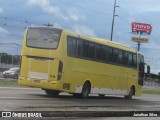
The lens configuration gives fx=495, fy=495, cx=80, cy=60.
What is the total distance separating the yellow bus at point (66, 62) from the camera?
2478 centimetres

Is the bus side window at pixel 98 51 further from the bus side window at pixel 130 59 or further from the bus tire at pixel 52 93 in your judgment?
the bus side window at pixel 130 59

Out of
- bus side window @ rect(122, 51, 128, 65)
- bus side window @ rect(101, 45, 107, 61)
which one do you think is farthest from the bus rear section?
bus side window @ rect(122, 51, 128, 65)

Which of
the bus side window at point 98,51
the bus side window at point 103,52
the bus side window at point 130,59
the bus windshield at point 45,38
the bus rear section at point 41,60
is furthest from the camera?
the bus side window at point 130,59

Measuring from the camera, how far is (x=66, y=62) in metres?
25.2

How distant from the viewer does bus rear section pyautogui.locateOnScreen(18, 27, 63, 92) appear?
2473cm

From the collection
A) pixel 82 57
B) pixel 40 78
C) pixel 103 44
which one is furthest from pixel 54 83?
pixel 103 44

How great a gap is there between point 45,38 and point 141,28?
99.5 meters

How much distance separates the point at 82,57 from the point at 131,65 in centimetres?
766

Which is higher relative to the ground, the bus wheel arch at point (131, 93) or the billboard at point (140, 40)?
the billboard at point (140, 40)

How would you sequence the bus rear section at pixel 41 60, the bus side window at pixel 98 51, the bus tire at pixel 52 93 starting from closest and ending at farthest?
the bus rear section at pixel 41 60
the bus tire at pixel 52 93
the bus side window at pixel 98 51

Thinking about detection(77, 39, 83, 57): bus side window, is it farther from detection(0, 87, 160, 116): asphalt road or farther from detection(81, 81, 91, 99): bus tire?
detection(0, 87, 160, 116): asphalt road

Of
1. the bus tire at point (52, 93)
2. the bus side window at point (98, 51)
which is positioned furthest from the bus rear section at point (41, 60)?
the bus side window at point (98, 51)

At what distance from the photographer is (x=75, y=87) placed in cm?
2645

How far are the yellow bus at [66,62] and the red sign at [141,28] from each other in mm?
91960
